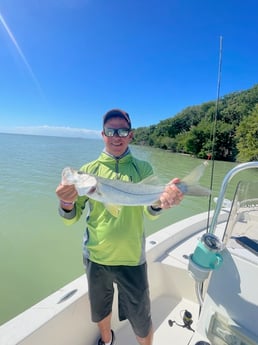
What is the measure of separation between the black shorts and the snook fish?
499 mm

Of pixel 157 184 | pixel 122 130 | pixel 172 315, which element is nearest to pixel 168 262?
pixel 172 315

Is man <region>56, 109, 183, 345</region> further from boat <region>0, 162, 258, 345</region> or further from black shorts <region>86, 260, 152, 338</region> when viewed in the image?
boat <region>0, 162, 258, 345</region>

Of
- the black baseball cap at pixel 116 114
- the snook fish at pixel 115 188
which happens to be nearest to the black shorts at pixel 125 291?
the snook fish at pixel 115 188

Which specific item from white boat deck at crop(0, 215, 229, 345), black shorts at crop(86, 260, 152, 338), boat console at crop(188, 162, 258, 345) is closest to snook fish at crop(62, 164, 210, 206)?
boat console at crop(188, 162, 258, 345)

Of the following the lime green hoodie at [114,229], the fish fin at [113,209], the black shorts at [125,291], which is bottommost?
the black shorts at [125,291]

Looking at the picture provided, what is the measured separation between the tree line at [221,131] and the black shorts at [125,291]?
12.1 m

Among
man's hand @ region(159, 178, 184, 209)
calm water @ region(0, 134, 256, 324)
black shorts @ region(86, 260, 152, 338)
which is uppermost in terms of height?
man's hand @ region(159, 178, 184, 209)

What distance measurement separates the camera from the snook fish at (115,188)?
124 cm

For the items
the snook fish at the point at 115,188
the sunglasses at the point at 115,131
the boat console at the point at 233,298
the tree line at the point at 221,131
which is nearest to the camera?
the boat console at the point at 233,298

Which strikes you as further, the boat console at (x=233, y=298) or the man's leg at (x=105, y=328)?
the man's leg at (x=105, y=328)

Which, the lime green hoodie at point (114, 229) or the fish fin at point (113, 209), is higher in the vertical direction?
the fish fin at point (113, 209)

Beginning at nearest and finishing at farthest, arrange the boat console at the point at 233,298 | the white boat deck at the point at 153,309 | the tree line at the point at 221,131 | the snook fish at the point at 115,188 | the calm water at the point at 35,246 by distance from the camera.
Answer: the boat console at the point at 233,298 < the snook fish at the point at 115,188 < the white boat deck at the point at 153,309 < the calm water at the point at 35,246 < the tree line at the point at 221,131

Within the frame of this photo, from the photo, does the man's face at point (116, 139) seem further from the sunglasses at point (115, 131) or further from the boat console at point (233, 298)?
the boat console at point (233, 298)

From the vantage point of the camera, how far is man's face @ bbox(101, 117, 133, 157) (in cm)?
159
